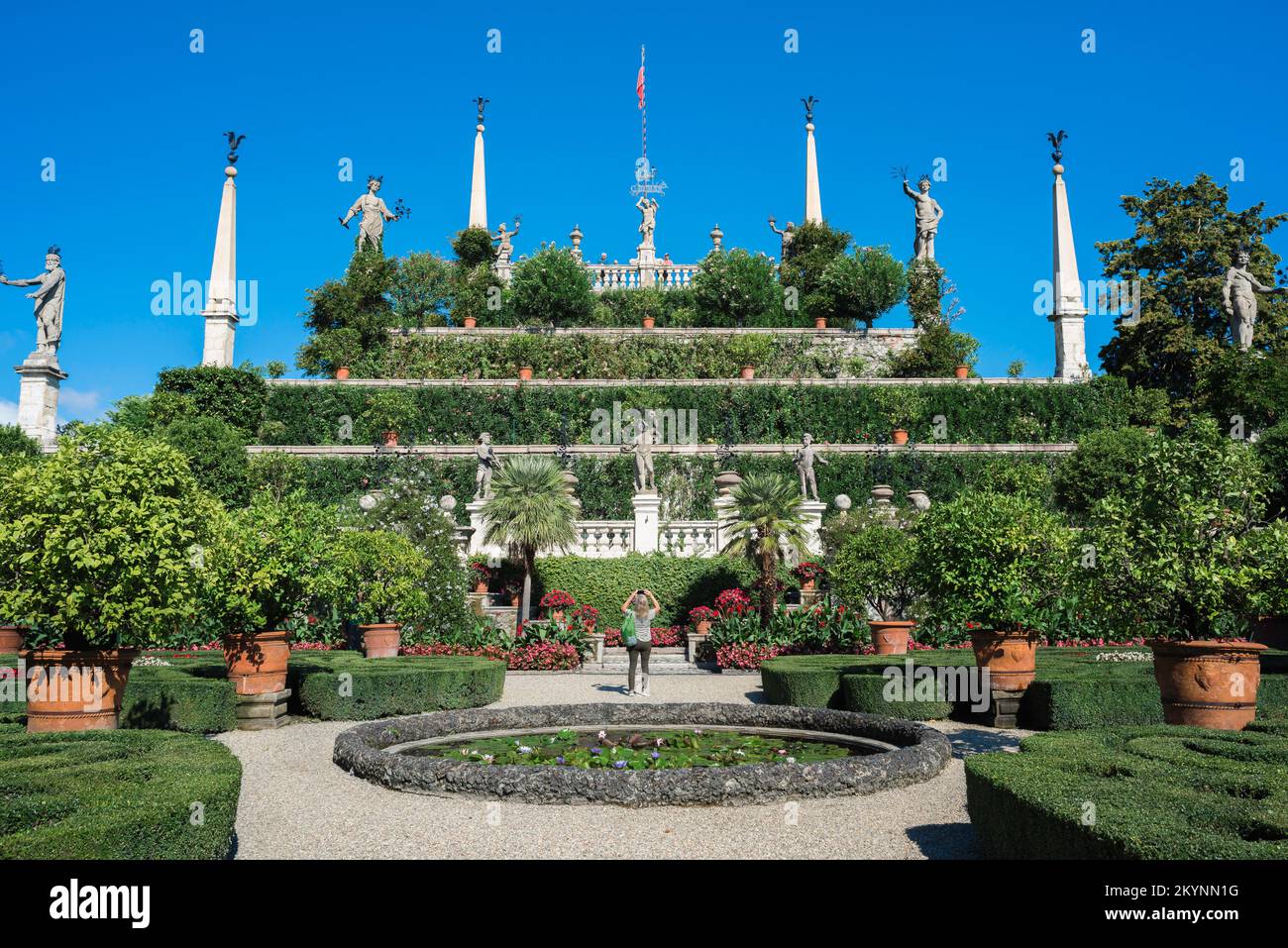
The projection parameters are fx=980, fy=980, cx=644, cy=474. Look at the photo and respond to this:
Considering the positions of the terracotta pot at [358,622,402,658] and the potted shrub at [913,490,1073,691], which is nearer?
the potted shrub at [913,490,1073,691]

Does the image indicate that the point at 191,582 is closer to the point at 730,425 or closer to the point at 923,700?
the point at 923,700

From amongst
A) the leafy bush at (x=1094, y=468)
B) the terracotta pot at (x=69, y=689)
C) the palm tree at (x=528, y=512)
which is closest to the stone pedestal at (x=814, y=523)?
the palm tree at (x=528, y=512)

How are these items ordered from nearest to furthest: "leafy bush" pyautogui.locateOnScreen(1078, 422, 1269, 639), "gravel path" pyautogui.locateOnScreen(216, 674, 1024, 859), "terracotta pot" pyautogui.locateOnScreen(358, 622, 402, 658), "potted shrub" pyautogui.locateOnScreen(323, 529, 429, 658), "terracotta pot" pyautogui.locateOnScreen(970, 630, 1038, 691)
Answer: "gravel path" pyautogui.locateOnScreen(216, 674, 1024, 859) < "leafy bush" pyautogui.locateOnScreen(1078, 422, 1269, 639) < "terracotta pot" pyautogui.locateOnScreen(970, 630, 1038, 691) < "potted shrub" pyautogui.locateOnScreen(323, 529, 429, 658) < "terracotta pot" pyautogui.locateOnScreen(358, 622, 402, 658)

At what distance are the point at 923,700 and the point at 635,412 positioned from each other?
81.6ft

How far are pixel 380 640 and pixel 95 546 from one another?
912cm

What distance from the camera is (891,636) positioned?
1731 centimetres

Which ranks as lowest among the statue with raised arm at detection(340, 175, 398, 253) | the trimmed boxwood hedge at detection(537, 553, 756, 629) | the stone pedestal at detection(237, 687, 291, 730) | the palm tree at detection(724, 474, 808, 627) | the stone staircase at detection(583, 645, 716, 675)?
the stone staircase at detection(583, 645, 716, 675)

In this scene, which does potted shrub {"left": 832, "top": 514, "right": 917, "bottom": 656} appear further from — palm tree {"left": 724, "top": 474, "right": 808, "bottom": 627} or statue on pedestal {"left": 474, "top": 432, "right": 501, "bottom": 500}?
statue on pedestal {"left": 474, "top": 432, "right": 501, "bottom": 500}

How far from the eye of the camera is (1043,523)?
1180 centimetres

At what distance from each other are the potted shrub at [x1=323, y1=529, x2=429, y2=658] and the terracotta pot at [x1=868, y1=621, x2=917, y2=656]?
812cm

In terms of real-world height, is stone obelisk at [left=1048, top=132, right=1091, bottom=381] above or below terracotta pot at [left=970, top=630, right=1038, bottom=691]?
above

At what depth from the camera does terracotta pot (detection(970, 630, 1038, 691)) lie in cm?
1173

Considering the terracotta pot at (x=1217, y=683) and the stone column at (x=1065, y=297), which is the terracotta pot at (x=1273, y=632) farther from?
the stone column at (x=1065, y=297)

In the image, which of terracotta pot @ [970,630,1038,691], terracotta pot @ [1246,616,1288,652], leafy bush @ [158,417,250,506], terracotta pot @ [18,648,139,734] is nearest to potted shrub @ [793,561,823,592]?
terracotta pot @ [1246,616,1288,652]
